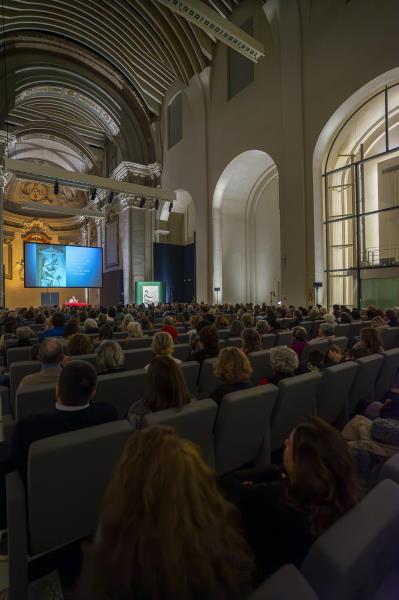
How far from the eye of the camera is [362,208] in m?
12.2

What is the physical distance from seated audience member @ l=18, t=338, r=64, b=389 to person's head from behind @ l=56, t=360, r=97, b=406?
99 cm

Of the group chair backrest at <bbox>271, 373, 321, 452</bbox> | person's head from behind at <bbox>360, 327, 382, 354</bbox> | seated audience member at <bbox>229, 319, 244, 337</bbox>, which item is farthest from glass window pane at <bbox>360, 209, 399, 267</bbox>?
chair backrest at <bbox>271, 373, 321, 452</bbox>

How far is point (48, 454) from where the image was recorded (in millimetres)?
1323

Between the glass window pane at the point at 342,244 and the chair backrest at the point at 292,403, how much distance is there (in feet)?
35.3

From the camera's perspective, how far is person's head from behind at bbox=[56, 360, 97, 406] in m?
1.75

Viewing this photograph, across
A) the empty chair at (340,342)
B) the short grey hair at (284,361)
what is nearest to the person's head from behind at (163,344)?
the short grey hair at (284,361)

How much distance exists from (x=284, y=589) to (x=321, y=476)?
1.35 ft

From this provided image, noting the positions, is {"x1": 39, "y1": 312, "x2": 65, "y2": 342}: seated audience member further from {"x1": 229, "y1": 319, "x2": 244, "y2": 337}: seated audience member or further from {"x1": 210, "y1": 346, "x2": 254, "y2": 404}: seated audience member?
{"x1": 210, "y1": 346, "x2": 254, "y2": 404}: seated audience member

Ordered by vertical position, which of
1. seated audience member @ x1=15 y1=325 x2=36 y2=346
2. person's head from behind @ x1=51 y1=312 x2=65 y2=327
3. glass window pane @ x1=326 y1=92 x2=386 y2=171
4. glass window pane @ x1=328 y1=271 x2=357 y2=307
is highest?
glass window pane @ x1=326 y1=92 x2=386 y2=171

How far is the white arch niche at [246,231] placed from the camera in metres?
15.7

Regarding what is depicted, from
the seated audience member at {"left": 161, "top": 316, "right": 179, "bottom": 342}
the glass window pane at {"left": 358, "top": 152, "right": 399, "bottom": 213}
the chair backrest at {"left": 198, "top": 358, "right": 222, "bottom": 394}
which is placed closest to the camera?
the chair backrest at {"left": 198, "top": 358, "right": 222, "bottom": 394}

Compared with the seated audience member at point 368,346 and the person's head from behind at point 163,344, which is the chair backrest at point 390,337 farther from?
the person's head from behind at point 163,344

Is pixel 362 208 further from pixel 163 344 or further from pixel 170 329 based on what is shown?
pixel 163 344

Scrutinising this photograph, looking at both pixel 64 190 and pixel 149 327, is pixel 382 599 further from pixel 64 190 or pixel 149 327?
pixel 64 190
